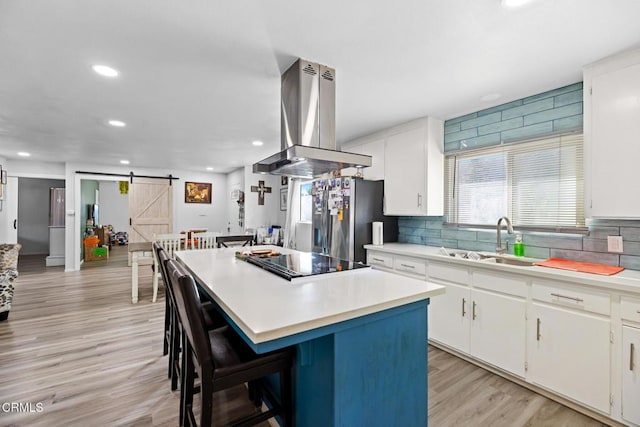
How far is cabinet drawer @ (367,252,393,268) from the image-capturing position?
3196 mm

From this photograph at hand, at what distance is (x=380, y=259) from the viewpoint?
330cm

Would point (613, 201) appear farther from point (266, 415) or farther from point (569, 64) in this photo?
point (266, 415)

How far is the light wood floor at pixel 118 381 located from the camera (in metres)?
1.84

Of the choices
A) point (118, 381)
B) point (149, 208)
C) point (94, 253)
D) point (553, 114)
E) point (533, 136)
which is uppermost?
point (553, 114)

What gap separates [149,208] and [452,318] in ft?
23.1

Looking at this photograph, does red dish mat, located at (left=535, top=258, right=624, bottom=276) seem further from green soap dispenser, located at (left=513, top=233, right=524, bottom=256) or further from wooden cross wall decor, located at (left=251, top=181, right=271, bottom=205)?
wooden cross wall decor, located at (left=251, top=181, right=271, bottom=205)

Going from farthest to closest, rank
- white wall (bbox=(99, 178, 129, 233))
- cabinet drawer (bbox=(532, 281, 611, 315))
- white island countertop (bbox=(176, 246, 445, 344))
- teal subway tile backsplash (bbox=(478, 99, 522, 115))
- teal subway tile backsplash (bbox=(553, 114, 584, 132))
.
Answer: white wall (bbox=(99, 178, 129, 233)), teal subway tile backsplash (bbox=(478, 99, 522, 115)), teal subway tile backsplash (bbox=(553, 114, 584, 132)), cabinet drawer (bbox=(532, 281, 611, 315)), white island countertop (bbox=(176, 246, 445, 344))

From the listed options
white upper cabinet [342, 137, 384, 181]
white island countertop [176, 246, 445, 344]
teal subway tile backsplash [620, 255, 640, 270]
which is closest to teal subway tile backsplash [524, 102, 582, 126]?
teal subway tile backsplash [620, 255, 640, 270]

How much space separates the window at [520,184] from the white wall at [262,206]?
4.25 metres

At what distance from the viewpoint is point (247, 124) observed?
3.50 metres

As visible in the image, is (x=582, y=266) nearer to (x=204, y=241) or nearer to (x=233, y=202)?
(x=204, y=241)

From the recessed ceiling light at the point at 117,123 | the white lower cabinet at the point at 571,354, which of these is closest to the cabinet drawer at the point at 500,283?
the white lower cabinet at the point at 571,354

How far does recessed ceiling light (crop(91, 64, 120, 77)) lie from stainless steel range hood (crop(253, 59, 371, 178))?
1253 mm

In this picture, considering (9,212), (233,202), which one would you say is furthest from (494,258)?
(9,212)
